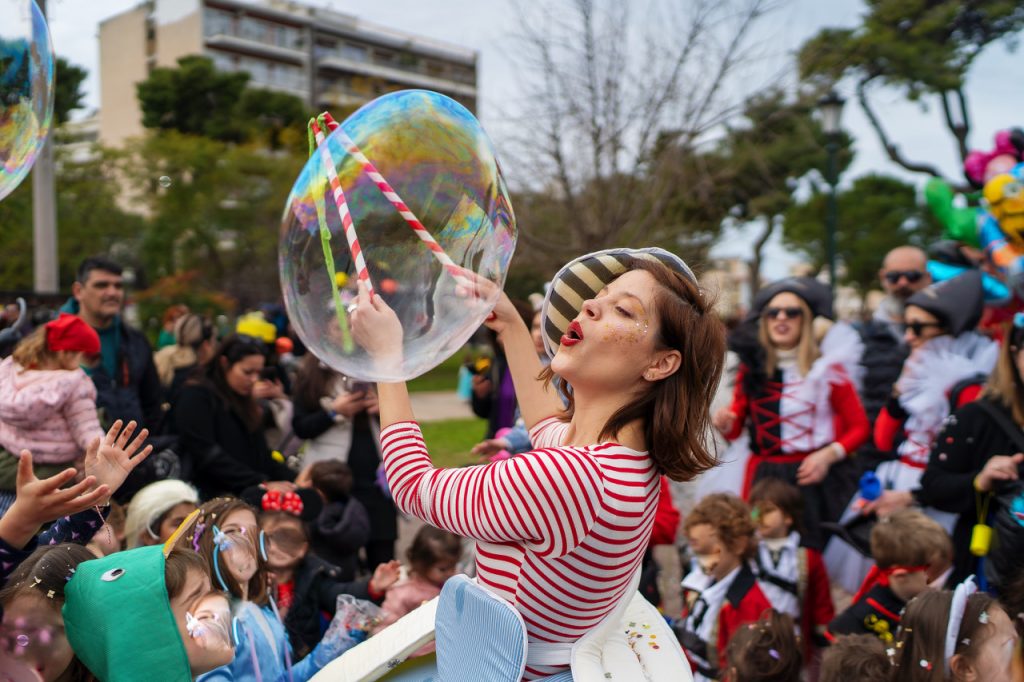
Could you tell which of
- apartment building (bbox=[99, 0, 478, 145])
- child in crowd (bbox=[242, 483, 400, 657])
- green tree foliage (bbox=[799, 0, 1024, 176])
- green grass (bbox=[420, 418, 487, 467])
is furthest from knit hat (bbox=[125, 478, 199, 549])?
apartment building (bbox=[99, 0, 478, 145])

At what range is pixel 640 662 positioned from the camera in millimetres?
1954

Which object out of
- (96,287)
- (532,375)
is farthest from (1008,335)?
(96,287)

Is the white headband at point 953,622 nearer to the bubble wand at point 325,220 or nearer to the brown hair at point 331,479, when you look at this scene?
the bubble wand at point 325,220

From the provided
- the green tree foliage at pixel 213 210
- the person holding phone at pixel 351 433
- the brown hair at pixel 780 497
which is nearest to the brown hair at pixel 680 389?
the brown hair at pixel 780 497

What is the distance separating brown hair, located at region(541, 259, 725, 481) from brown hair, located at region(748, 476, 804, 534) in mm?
2503

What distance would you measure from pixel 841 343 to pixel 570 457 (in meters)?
3.72

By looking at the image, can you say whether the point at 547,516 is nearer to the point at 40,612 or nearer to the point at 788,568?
the point at 40,612

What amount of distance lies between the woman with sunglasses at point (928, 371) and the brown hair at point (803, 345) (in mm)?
473

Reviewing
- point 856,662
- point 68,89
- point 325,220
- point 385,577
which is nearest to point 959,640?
point 856,662

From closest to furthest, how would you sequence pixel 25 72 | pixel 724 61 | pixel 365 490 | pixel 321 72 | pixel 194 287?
pixel 25 72 → pixel 365 490 → pixel 724 61 → pixel 194 287 → pixel 321 72

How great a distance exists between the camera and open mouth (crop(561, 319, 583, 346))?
1.94 meters

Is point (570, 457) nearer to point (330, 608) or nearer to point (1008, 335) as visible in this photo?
point (330, 608)

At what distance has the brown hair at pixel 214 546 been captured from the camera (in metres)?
2.55

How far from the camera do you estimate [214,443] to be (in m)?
4.85
